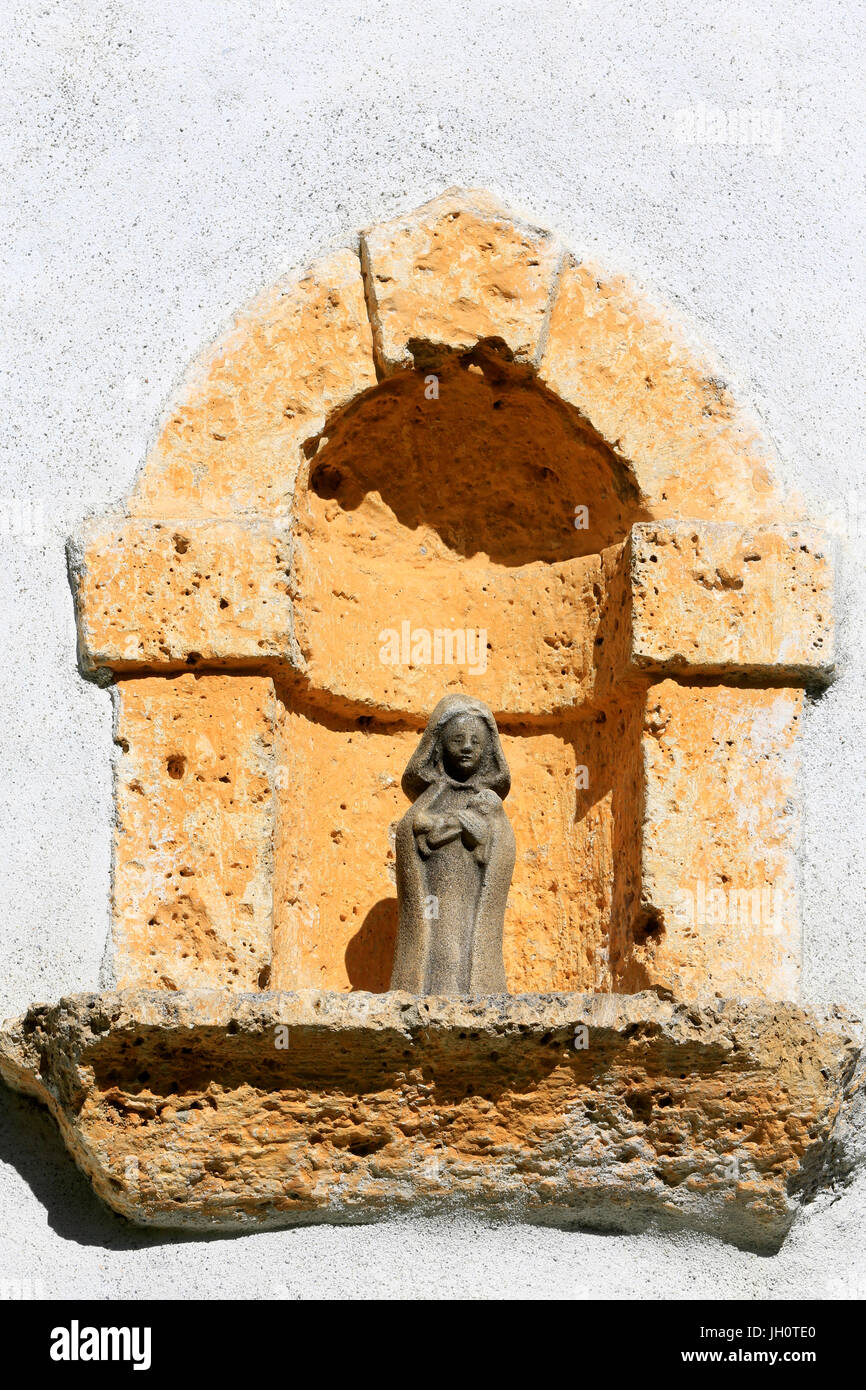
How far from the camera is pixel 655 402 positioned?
455 cm

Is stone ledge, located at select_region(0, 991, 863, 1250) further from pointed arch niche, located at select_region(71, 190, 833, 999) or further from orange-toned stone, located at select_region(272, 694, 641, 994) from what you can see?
orange-toned stone, located at select_region(272, 694, 641, 994)

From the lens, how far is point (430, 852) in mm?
4430

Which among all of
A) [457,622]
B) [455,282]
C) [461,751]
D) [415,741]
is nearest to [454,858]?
[461,751]

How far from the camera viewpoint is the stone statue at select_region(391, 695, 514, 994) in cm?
434

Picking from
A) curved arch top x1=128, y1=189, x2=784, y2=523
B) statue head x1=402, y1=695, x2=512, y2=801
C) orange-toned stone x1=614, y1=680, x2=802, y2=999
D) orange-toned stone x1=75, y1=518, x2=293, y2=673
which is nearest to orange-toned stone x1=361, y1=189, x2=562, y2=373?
curved arch top x1=128, y1=189, x2=784, y2=523

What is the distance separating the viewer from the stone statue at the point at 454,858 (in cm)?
434

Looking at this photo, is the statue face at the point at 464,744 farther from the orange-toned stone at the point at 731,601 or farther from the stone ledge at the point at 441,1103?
the stone ledge at the point at 441,1103

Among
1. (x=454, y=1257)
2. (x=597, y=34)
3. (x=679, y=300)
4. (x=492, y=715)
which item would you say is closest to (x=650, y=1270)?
(x=454, y=1257)

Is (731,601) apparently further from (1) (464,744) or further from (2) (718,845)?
(1) (464,744)

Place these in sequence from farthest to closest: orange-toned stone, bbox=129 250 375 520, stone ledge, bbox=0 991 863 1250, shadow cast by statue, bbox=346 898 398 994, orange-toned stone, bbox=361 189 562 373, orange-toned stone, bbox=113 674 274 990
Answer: shadow cast by statue, bbox=346 898 398 994 < orange-toned stone, bbox=361 189 562 373 < orange-toned stone, bbox=129 250 375 520 < orange-toned stone, bbox=113 674 274 990 < stone ledge, bbox=0 991 863 1250

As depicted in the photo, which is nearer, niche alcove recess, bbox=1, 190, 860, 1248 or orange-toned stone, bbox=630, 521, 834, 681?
niche alcove recess, bbox=1, 190, 860, 1248

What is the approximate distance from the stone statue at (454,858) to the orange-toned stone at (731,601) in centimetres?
44

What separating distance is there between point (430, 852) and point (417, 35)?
6.48 feet

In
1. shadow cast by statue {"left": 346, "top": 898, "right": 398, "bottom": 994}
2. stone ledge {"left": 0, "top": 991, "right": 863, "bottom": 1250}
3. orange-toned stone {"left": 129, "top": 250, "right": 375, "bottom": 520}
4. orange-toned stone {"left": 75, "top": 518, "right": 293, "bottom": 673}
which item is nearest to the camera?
stone ledge {"left": 0, "top": 991, "right": 863, "bottom": 1250}
